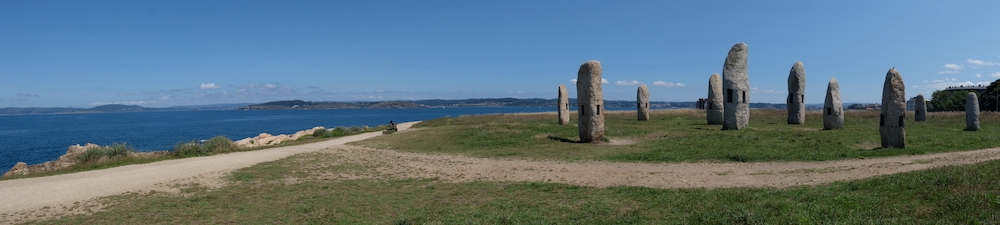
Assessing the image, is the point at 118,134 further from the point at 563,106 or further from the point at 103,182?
the point at 103,182

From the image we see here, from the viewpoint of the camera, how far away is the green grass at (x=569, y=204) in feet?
25.0

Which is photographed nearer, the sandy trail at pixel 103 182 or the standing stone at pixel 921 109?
the sandy trail at pixel 103 182

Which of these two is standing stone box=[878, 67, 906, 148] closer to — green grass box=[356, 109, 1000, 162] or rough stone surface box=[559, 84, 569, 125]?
green grass box=[356, 109, 1000, 162]

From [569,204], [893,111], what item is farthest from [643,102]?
[569,204]

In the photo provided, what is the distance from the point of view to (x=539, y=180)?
13.3m

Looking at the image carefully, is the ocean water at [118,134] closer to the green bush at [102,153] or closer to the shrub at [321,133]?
the green bush at [102,153]

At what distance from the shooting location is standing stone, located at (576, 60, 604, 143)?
2369 cm

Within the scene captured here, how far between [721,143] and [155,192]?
19.7m

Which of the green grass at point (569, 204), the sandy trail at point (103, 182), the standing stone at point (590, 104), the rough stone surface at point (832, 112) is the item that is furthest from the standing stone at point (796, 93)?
the sandy trail at point (103, 182)

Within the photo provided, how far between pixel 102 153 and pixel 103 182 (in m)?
7.78

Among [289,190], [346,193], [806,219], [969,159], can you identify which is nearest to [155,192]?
[289,190]

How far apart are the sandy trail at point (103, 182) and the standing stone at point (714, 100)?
27.6m

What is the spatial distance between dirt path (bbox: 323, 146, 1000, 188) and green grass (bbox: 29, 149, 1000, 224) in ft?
4.02

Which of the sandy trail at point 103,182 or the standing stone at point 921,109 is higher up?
the standing stone at point 921,109
